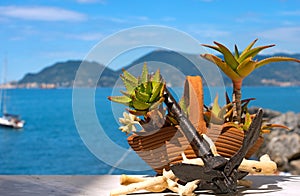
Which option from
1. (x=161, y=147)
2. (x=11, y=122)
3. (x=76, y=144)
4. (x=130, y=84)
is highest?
(x=130, y=84)

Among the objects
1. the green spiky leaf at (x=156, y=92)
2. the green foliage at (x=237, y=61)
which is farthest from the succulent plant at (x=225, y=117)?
the green spiky leaf at (x=156, y=92)

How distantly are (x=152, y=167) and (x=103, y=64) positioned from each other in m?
0.39

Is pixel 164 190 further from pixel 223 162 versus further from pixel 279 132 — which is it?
pixel 279 132

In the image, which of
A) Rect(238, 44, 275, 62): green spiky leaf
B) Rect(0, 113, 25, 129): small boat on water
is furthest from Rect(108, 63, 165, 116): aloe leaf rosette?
Rect(0, 113, 25, 129): small boat on water

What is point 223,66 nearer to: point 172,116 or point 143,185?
point 172,116

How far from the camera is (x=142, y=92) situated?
153 cm

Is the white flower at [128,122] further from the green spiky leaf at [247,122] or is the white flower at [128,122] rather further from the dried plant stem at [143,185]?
the green spiky leaf at [247,122]

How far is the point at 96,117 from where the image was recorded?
1.60 meters

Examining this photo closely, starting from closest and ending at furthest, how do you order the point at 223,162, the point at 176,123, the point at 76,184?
the point at 223,162 → the point at 176,123 → the point at 76,184

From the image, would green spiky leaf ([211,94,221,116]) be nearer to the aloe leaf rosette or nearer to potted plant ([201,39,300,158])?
potted plant ([201,39,300,158])

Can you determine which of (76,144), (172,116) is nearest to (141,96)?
(172,116)

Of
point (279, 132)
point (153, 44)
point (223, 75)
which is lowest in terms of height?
point (279, 132)

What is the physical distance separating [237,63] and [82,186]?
705 millimetres

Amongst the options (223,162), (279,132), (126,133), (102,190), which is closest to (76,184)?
(102,190)
